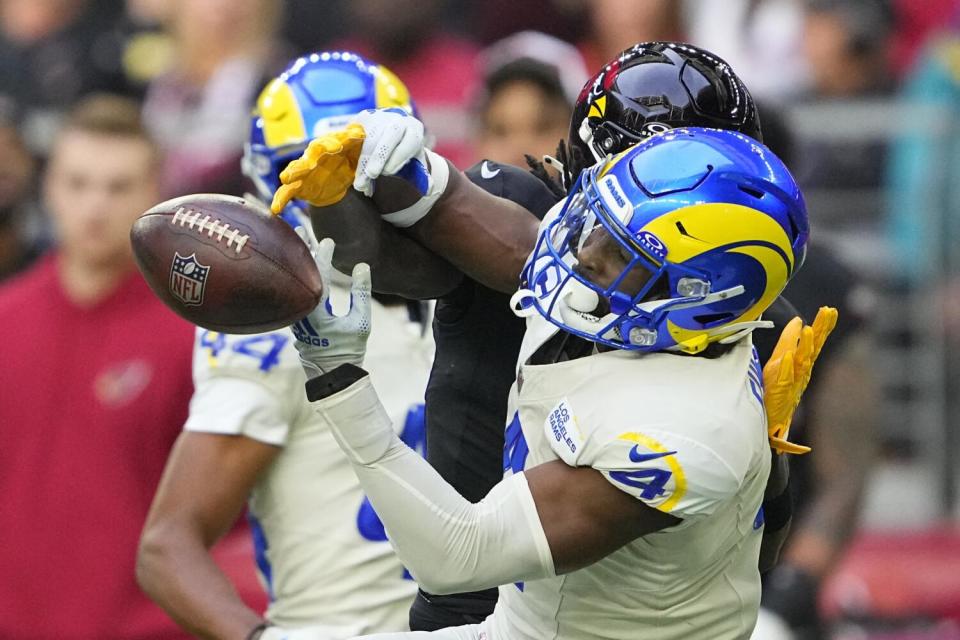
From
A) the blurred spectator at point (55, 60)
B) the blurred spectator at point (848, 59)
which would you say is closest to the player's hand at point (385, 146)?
the blurred spectator at point (848, 59)

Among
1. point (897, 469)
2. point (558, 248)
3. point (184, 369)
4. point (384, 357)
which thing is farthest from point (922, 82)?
point (558, 248)

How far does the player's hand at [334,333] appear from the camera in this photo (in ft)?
9.12

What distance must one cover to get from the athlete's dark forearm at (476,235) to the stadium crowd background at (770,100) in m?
2.50

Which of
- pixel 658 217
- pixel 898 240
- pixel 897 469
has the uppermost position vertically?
pixel 658 217

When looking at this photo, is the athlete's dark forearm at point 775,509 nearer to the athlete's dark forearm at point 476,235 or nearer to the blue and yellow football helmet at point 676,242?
the blue and yellow football helmet at point 676,242

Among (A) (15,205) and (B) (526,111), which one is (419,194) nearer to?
(B) (526,111)

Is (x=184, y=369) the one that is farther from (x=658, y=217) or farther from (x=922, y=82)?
(x=922, y=82)

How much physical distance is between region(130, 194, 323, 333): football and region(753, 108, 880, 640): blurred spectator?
254cm

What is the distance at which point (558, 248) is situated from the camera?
2.87 m

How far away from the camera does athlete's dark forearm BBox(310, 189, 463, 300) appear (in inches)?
117

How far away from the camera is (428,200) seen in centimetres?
303

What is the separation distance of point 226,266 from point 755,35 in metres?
5.45

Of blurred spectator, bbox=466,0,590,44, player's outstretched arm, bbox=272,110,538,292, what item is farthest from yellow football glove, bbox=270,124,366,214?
blurred spectator, bbox=466,0,590,44

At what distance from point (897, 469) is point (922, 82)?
166 centimetres
